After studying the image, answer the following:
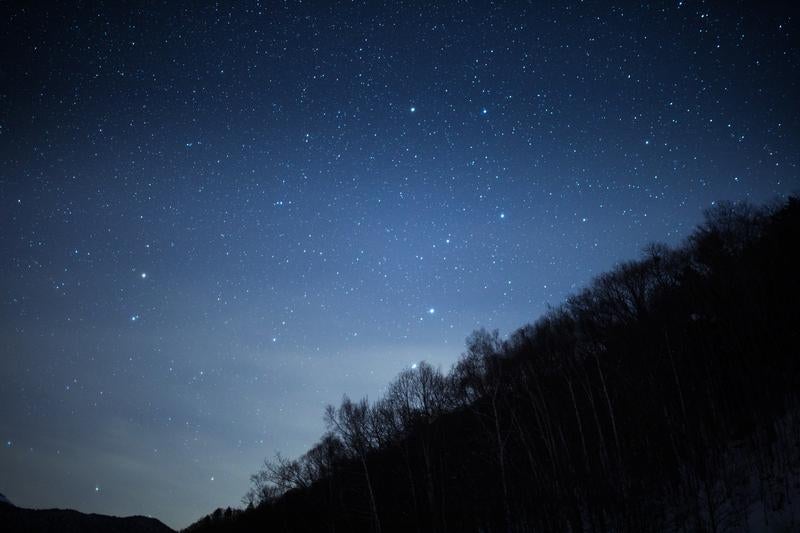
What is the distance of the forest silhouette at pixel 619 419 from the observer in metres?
12.7

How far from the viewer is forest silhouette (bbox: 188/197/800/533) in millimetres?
12656

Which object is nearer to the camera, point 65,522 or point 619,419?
point 619,419

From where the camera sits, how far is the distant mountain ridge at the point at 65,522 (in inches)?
1928

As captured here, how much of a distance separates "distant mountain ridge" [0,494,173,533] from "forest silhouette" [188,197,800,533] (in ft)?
125

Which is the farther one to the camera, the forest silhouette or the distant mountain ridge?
the distant mountain ridge

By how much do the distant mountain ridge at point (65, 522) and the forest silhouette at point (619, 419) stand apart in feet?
125

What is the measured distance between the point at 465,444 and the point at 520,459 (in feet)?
13.0

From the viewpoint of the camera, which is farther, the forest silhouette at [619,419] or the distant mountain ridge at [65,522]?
the distant mountain ridge at [65,522]

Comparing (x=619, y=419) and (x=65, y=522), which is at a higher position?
(x=619, y=419)

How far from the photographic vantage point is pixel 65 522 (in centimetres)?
5328

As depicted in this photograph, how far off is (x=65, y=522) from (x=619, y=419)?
71044mm

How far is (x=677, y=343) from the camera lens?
68.1ft

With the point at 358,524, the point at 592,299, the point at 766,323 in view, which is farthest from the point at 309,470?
the point at 766,323

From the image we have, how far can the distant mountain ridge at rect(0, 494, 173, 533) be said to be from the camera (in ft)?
161
